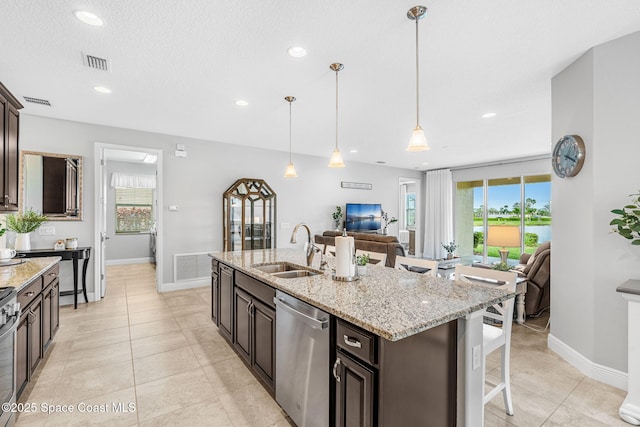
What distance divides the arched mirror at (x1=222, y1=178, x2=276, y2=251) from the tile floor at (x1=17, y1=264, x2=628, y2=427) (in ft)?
7.03

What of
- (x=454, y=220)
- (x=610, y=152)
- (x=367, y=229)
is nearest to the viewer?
(x=610, y=152)

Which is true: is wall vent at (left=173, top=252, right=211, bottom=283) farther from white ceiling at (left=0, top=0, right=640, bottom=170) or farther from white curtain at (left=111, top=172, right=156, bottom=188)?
white curtain at (left=111, top=172, right=156, bottom=188)

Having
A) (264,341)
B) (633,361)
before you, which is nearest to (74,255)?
(264,341)

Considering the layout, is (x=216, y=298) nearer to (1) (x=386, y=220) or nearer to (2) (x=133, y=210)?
(1) (x=386, y=220)

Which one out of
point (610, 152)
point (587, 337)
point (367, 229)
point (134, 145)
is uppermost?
point (134, 145)

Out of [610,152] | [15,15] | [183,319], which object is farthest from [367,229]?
[15,15]

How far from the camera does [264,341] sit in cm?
217

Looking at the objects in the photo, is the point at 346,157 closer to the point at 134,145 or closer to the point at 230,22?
the point at 134,145

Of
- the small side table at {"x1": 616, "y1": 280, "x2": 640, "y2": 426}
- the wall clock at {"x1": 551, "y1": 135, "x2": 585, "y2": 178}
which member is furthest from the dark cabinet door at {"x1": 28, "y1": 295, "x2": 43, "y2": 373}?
the wall clock at {"x1": 551, "y1": 135, "x2": 585, "y2": 178}

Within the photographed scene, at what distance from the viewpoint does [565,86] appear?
110 inches

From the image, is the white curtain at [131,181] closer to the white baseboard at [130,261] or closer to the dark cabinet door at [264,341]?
the white baseboard at [130,261]

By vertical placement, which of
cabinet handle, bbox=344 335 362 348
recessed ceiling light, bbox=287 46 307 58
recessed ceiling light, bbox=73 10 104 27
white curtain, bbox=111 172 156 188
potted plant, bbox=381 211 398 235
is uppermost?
recessed ceiling light, bbox=73 10 104 27

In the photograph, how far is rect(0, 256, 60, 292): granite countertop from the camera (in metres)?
2.03

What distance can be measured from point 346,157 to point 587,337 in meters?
5.42
